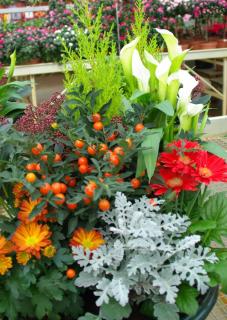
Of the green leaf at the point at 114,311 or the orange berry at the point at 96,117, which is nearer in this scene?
the green leaf at the point at 114,311

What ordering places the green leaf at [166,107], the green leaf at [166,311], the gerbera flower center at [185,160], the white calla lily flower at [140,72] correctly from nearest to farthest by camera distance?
the green leaf at [166,311], the gerbera flower center at [185,160], the green leaf at [166,107], the white calla lily flower at [140,72]

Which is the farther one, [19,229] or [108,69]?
[108,69]

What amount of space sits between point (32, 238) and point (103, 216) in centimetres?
19

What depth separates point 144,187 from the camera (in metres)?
1.19

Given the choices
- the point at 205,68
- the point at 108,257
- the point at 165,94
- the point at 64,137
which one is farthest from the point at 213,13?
the point at 108,257

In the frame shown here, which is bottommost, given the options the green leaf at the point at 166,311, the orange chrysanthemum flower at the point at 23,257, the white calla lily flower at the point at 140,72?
the green leaf at the point at 166,311

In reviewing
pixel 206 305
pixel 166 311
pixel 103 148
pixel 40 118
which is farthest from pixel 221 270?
pixel 40 118

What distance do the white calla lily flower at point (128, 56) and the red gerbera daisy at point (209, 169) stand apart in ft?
1.32

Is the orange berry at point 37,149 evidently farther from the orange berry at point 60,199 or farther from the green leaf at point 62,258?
the green leaf at point 62,258

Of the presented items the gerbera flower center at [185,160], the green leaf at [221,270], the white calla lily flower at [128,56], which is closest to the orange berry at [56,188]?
the gerbera flower center at [185,160]

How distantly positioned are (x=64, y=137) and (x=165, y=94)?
1.15ft

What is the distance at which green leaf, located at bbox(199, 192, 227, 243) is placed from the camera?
1226mm

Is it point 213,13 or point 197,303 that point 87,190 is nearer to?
point 197,303

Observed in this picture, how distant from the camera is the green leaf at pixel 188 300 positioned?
101cm
